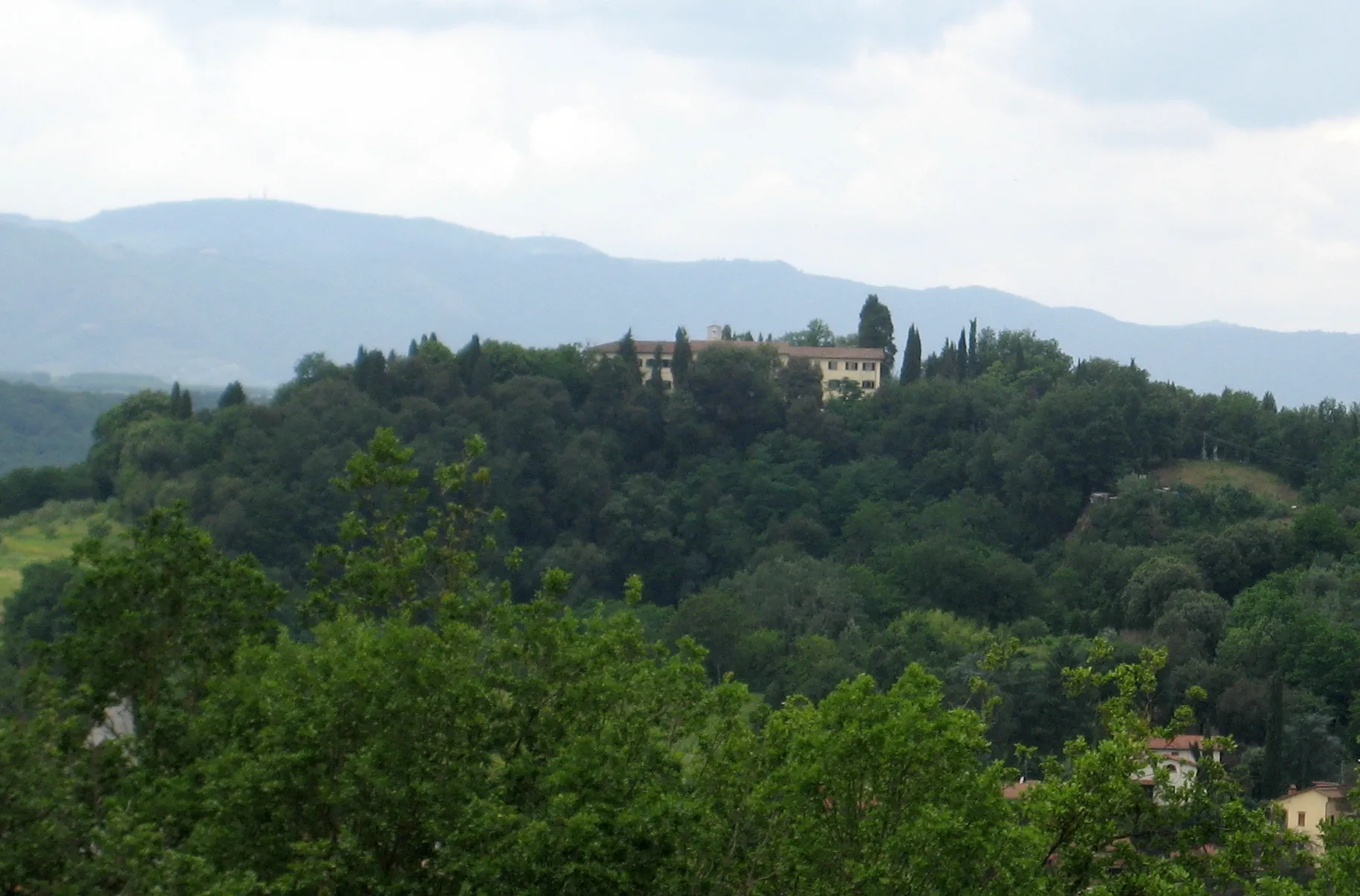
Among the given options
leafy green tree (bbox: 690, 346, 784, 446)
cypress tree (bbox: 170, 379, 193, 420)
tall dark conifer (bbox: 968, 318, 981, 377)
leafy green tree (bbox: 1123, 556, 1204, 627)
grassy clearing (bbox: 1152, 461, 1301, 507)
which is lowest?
leafy green tree (bbox: 1123, 556, 1204, 627)

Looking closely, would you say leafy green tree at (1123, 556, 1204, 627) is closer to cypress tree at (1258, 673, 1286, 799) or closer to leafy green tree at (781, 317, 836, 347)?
cypress tree at (1258, 673, 1286, 799)

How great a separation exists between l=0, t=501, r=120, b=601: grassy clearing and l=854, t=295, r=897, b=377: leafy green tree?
96.1 ft

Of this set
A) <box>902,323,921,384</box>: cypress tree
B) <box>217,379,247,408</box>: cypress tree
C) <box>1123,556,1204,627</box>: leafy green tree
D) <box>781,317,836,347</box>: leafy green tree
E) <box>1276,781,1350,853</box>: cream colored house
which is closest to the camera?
<box>1276,781,1350,853</box>: cream colored house

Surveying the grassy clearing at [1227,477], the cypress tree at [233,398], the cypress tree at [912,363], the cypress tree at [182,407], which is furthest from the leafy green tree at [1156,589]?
the cypress tree at [182,407]

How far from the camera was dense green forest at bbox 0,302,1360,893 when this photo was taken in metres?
8.98

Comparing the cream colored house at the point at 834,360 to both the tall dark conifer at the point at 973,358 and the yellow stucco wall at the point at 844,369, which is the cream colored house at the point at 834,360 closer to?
the yellow stucco wall at the point at 844,369

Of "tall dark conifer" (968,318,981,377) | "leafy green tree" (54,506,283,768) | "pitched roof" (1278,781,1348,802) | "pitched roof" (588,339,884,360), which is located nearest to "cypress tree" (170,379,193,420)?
"pitched roof" (588,339,884,360)

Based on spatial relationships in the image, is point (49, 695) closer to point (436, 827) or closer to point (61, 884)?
point (61, 884)

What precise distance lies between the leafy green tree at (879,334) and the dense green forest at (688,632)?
38 cm

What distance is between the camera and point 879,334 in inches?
2557

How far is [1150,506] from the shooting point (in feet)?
156

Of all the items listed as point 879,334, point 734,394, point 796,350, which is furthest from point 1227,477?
point 796,350

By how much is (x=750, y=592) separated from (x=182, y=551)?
34.3 meters

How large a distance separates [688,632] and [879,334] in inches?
1036
